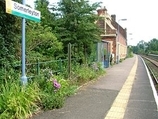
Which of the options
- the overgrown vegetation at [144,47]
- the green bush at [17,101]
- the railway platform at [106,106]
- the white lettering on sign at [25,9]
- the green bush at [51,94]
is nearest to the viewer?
the green bush at [17,101]

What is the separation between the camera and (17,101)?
621 centimetres

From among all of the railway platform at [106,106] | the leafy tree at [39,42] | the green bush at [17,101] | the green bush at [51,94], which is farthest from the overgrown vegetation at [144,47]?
the green bush at [17,101]

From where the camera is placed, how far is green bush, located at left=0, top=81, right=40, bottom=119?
6020 mm

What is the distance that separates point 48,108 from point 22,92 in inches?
38.2

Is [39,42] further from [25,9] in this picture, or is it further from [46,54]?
[25,9]

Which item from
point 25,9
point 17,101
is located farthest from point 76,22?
point 17,101

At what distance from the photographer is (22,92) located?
6.62m

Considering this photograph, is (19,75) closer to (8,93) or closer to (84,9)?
(8,93)

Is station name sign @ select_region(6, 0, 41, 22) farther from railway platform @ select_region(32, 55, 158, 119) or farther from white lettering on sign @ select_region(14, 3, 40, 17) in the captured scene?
railway platform @ select_region(32, 55, 158, 119)

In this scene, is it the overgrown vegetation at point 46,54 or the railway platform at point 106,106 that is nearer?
the overgrown vegetation at point 46,54

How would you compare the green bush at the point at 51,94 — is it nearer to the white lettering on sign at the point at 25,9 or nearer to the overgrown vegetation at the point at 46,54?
the overgrown vegetation at the point at 46,54

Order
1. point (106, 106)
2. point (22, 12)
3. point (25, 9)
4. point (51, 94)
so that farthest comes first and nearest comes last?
point (106, 106), point (51, 94), point (25, 9), point (22, 12)

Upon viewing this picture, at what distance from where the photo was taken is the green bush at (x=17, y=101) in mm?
6020

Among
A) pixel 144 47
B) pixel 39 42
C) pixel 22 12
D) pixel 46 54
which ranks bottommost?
pixel 46 54
